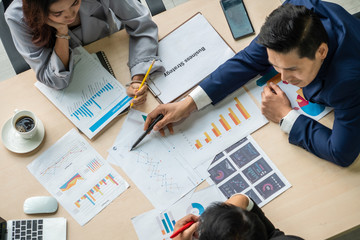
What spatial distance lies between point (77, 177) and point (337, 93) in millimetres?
900

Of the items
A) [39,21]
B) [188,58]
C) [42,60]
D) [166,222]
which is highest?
[39,21]

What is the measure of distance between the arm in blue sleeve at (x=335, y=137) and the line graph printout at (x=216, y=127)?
5.2 inches

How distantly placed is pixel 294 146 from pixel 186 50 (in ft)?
1.70

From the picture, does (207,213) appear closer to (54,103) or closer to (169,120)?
(169,120)

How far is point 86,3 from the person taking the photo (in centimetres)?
134

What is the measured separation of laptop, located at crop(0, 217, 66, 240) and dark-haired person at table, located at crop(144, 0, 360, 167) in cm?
46

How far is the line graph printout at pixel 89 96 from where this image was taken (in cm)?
132

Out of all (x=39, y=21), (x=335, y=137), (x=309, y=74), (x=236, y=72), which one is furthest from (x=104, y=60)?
(x=335, y=137)

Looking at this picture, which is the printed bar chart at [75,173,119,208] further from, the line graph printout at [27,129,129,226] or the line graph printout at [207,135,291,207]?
the line graph printout at [207,135,291,207]

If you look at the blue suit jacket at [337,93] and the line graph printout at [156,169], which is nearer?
the blue suit jacket at [337,93]

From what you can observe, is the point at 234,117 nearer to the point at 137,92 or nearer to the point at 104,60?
the point at 137,92

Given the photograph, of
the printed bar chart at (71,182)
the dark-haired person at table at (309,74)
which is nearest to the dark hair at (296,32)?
the dark-haired person at table at (309,74)

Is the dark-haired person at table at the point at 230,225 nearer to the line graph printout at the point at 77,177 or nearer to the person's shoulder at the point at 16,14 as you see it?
the line graph printout at the point at 77,177

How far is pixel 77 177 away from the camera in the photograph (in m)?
1.29
